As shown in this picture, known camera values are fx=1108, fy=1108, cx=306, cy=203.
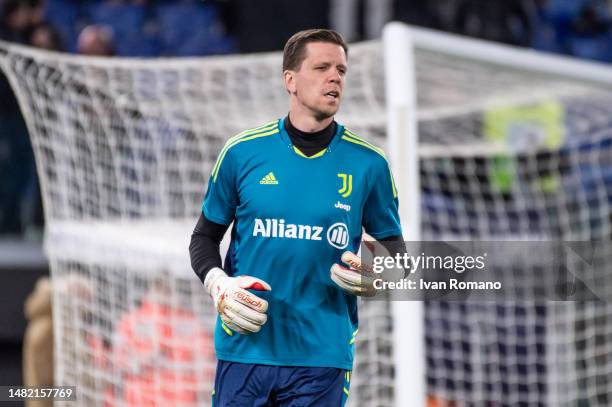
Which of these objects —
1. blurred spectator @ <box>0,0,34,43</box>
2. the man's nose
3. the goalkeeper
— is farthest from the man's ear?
blurred spectator @ <box>0,0,34,43</box>

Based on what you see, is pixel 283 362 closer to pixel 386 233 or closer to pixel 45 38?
pixel 386 233

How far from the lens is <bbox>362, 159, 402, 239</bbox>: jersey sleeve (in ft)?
9.57

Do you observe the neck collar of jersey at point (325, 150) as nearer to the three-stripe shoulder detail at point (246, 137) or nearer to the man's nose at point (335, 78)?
the three-stripe shoulder detail at point (246, 137)

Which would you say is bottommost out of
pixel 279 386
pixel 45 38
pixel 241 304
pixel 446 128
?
pixel 279 386

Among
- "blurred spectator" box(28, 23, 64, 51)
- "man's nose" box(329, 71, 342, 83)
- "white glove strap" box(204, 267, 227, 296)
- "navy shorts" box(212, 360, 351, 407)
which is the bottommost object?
"navy shorts" box(212, 360, 351, 407)

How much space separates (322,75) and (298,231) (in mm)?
399

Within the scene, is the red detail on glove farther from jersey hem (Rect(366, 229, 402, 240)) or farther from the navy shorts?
jersey hem (Rect(366, 229, 402, 240))

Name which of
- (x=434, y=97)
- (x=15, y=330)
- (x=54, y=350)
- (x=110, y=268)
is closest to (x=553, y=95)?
(x=434, y=97)

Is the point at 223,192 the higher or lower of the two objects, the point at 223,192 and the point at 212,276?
the higher

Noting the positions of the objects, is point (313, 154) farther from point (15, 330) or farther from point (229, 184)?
point (15, 330)

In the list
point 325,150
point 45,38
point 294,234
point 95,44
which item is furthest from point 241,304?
point 45,38

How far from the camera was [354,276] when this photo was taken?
271cm

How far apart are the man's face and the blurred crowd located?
5708mm

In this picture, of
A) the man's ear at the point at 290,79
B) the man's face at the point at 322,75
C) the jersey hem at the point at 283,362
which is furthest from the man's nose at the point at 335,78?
the jersey hem at the point at 283,362
